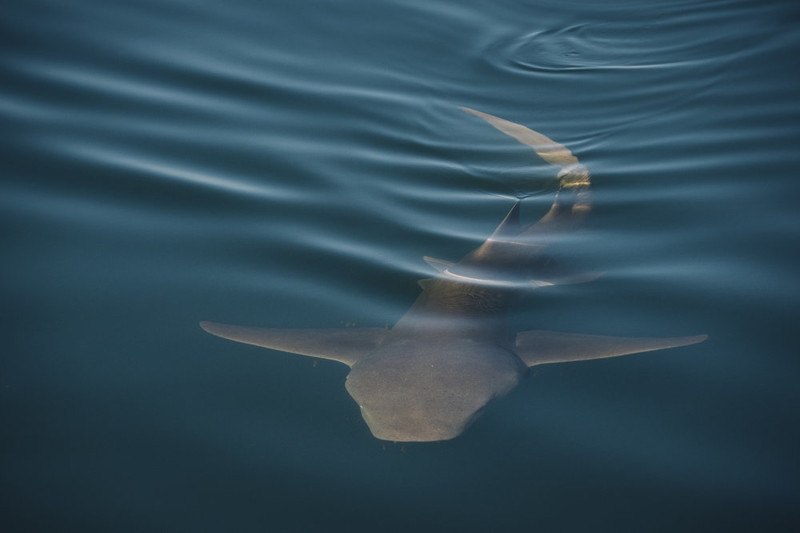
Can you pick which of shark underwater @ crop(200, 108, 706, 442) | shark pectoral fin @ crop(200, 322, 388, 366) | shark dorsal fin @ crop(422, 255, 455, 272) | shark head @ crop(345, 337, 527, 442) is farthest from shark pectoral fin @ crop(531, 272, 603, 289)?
shark pectoral fin @ crop(200, 322, 388, 366)

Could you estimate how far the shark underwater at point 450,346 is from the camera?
280 centimetres

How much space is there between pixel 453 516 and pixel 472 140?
4.07 metres

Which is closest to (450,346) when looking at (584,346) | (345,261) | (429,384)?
(429,384)

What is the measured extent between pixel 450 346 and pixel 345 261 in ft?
2.55

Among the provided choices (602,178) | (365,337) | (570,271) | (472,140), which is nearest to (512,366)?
(365,337)

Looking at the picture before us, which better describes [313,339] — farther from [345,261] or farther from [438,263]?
[438,263]

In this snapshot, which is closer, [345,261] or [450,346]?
[450,346]

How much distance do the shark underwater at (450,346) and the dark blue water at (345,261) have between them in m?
0.08

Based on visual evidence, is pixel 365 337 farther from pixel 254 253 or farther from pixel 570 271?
pixel 570 271

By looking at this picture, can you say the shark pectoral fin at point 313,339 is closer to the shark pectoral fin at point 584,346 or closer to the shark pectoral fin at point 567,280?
the shark pectoral fin at point 584,346

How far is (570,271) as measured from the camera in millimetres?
3875

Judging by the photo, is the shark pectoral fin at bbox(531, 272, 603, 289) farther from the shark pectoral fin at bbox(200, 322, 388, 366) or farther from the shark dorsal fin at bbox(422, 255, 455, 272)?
the shark pectoral fin at bbox(200, 322, 388, 366)

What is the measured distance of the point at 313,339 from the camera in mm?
3180

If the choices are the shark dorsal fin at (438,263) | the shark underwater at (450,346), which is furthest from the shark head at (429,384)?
the shark dorsal fin at (438,263)
